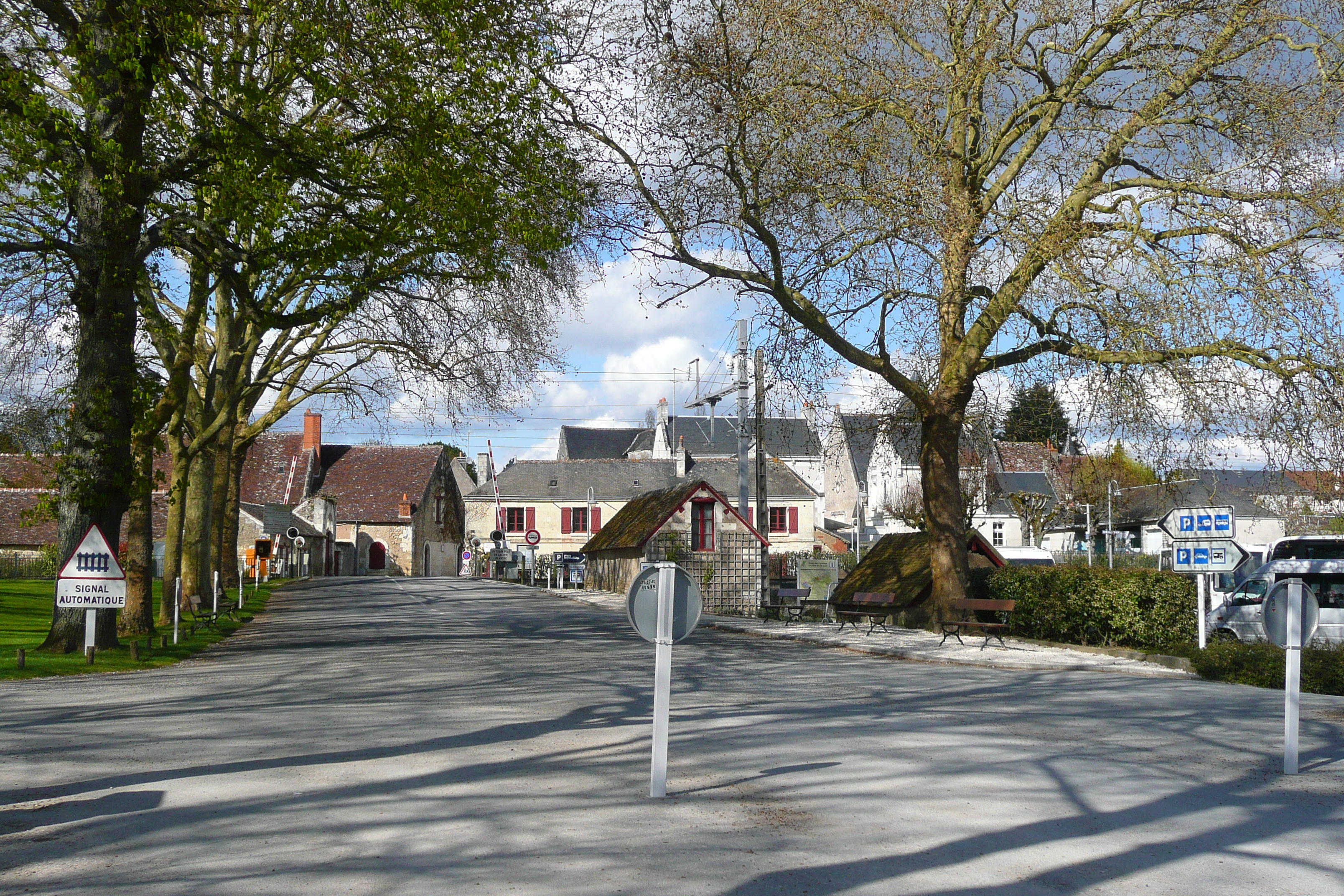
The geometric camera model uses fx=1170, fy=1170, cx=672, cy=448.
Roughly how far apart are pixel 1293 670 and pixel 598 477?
2751 inches

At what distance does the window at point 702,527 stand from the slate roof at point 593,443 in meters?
60.9

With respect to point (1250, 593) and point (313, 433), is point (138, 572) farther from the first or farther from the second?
point (313, 433)

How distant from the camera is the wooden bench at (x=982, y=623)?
792 inches

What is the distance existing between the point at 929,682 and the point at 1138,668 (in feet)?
13.5

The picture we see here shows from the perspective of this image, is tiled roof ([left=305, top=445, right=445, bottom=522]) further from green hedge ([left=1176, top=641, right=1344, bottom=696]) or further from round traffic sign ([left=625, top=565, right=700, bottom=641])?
round traffic sign ([left=625, top=565, right=700, bottom=641])

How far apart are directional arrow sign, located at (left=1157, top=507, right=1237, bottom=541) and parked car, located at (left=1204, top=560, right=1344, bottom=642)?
95.1 inches

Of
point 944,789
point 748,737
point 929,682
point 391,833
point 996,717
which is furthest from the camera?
point 929,682

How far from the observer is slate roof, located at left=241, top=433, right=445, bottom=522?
7662cm

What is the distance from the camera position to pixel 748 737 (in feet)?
33.0

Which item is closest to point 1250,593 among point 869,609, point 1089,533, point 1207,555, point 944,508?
point 1207,555

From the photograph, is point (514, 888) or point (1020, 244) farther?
point (1020, 244)

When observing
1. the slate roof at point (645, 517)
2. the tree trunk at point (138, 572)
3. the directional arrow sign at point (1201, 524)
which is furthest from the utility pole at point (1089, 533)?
the tree trunk at point (138, 572)

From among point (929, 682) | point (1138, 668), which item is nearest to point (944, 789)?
point (929, 682)

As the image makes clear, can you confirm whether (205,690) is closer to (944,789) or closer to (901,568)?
(944,789)
